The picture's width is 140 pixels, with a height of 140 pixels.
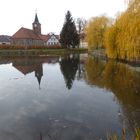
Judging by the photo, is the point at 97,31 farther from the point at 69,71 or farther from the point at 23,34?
the point at 23,34

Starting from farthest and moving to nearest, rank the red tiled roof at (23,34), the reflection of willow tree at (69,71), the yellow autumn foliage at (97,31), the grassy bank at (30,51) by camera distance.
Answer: the red tiled roof at (23,34) → the grassy bank at (30,51) → the yellow autumn foliage at (97,31) → the reflection of willow tree at (69,71)

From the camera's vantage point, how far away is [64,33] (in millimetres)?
64688

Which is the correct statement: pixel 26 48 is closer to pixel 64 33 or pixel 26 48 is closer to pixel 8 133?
pixel 64 33

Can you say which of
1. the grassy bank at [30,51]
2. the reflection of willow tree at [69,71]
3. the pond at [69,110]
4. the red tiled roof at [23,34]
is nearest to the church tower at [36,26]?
the red tiled roof at [23,34]

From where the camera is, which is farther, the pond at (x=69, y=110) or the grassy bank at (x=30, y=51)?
the grassy bank at (x=30, y=51)

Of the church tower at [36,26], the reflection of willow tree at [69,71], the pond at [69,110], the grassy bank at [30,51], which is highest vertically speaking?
the church tower at [36,26]

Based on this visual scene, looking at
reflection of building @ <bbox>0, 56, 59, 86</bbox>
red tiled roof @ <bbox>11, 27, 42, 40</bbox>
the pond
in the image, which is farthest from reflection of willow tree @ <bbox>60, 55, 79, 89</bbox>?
red tiled roof @ <bbox>11, 27, 42, 40</bbox>

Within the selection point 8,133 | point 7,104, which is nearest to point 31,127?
point 8,133

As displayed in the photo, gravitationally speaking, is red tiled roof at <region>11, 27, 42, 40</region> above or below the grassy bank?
above

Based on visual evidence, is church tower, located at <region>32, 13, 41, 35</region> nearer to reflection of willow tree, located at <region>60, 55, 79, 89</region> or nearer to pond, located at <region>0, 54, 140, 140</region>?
reflection of willow tree, located at <region>60, 55, 79, 89</region>

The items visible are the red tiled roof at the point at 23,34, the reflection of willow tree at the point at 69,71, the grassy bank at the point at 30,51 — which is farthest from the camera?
the red tiled roof at the point at 23,34

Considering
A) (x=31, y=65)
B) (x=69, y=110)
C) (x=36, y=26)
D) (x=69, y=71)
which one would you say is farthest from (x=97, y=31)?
(x=36, y=26)

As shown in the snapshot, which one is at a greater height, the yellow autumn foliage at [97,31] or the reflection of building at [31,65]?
the yellow autumn foliage at [97,31]

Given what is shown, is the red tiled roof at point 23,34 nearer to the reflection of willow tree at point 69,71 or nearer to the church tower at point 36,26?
the church tower at point 36,26
